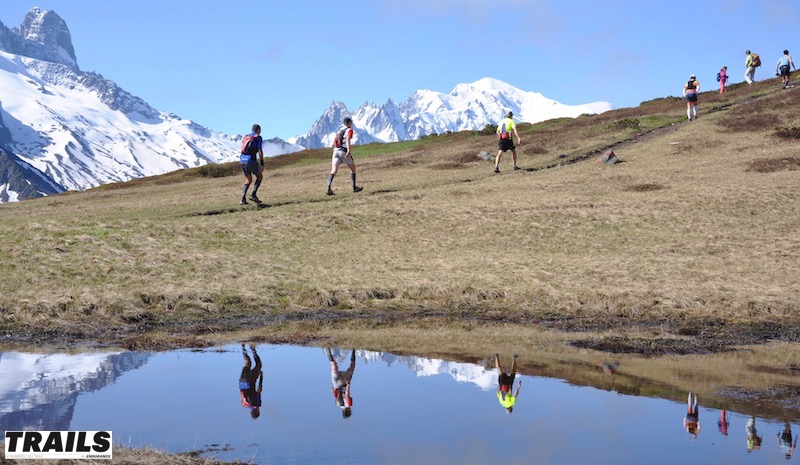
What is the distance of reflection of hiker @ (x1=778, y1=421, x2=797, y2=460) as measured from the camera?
10.7 m

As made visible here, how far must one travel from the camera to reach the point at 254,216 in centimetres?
3456

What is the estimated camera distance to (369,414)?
12.6m

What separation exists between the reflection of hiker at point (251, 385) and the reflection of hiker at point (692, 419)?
6425mm

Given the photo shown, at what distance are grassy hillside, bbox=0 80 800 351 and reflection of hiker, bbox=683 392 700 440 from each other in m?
5.47

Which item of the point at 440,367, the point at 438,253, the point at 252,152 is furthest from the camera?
the point at 252,152

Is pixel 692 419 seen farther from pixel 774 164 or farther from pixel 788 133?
pixel 788 133

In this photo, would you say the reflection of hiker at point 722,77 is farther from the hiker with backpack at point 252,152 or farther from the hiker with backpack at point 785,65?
the hiker with backpack at point 252,152

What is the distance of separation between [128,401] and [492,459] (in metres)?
6.28

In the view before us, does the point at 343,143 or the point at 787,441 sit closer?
the point at 787,441

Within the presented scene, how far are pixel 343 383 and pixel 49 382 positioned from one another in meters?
5.14

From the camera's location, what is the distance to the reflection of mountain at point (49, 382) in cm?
1186

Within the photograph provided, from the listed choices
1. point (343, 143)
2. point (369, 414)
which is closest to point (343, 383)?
point (369, 414)

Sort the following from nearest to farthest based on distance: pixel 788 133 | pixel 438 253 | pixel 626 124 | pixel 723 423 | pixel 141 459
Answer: pixel 141 459 → pixel 723 423 → pixel 438 253 → pixel 788 133 → pixel 626 124

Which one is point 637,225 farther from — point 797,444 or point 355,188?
point 797,444
